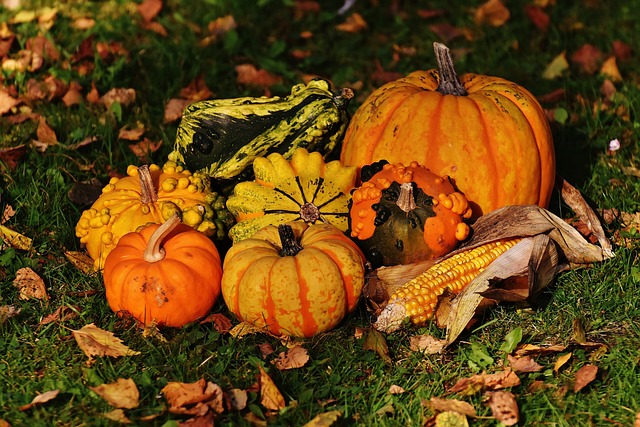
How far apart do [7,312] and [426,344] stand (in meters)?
1.99

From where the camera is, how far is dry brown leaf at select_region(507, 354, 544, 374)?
3965 mm

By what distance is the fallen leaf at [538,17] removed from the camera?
7457 millimetres

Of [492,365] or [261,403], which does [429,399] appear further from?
[261,403]

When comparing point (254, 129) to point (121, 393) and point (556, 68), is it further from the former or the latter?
point (556, 68)

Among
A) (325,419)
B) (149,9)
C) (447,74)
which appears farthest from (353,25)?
(325,419)

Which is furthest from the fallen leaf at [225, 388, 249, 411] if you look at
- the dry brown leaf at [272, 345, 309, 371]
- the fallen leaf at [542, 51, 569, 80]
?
the fallen leaf at [542, 51, 569, 80]

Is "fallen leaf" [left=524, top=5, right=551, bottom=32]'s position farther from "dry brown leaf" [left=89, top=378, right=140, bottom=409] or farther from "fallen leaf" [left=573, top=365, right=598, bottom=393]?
"dry brown leaf" [left=89, top=378, right=140, bottom=409]

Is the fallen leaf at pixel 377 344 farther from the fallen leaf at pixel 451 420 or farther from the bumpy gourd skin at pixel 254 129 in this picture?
the bumpy gourd skin at pixel 254 129

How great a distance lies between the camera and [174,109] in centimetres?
617

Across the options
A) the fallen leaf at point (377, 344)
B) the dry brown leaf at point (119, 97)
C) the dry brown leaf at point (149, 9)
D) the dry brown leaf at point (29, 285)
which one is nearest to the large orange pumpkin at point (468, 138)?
the fallen leaf at point (377, 344)

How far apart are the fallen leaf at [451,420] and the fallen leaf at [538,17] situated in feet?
15.1

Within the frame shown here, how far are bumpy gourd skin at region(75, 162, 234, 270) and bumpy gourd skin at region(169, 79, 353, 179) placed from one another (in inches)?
7.0

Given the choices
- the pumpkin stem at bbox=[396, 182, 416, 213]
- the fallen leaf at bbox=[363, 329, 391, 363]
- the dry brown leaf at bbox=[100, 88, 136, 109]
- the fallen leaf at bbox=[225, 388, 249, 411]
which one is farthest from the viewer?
the dry brown leaf at bbox=[100, 88, 136, 109]

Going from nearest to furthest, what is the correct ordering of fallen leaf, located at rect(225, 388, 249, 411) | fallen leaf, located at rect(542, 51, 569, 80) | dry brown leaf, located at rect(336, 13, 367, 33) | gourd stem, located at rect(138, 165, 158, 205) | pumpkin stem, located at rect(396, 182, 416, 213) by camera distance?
fallen leaf, located at rect(225, 388, 249, 411), pumpkin stem, located at rect(396, 182, 416, 213), gourd stem, located at rect(138, 165, 158, 205), fallen leaf, located at rect(542, 51, 569, 80), dry brown leaf, located at rect(336, 13, 367, 33)
